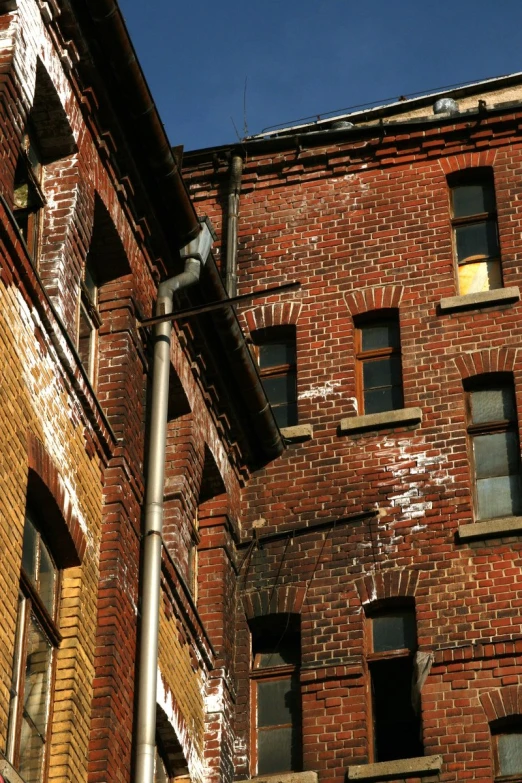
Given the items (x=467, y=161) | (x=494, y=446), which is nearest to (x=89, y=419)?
(x=494, y=446)

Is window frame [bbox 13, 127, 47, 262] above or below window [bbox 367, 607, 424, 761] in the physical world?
above

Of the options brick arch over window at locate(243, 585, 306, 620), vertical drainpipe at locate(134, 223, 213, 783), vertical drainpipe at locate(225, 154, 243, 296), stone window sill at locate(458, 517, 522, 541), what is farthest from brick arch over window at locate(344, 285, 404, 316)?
vertical drainpipe at locate(134, 223, 213, 783)

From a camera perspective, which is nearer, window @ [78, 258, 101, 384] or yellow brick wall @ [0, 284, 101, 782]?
yellow brick wall @ [0, 284, 101, 782]

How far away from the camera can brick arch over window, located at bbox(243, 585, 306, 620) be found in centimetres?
2003

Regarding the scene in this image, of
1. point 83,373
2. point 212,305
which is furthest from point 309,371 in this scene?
point 83,373

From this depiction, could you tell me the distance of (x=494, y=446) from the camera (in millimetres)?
21047

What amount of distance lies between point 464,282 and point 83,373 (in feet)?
28.0

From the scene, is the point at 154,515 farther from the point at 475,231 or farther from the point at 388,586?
the point at 475,231

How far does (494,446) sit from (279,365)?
319 centimetres

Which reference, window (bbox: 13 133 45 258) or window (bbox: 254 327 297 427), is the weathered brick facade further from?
window (bbox: 254 327 297 427)

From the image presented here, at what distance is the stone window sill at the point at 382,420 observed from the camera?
21156mm

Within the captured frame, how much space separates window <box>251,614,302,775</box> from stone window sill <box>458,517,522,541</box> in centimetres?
222

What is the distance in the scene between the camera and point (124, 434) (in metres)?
16.3

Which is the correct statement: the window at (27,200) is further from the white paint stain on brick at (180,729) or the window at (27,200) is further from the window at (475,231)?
the window at (475,231)
